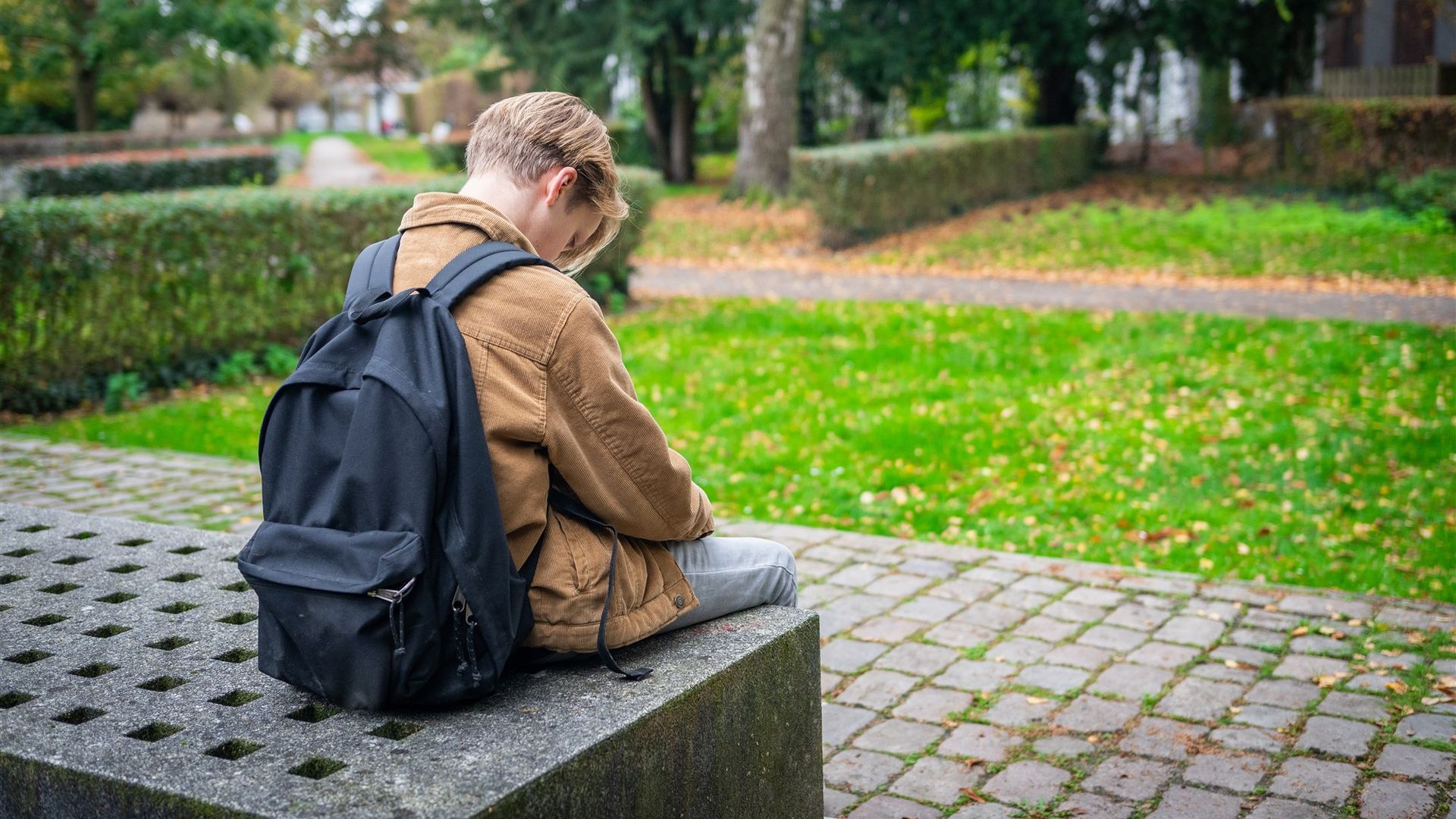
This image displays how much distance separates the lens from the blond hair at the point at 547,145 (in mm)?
2586

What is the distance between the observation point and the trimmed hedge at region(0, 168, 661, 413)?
8.59 metres

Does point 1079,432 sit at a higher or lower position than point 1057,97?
lower

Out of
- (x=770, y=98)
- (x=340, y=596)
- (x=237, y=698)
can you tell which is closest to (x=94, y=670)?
(x=237, y=698)

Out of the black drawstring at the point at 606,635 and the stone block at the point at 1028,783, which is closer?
the black drawstring at the point at 606,635

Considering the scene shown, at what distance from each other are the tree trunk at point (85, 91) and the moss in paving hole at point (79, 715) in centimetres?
3229

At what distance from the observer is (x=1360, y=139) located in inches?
741

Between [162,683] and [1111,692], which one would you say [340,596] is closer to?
[162,683]

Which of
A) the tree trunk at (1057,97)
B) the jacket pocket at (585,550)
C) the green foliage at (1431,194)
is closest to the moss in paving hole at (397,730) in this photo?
the jacket pocket at (585,550)

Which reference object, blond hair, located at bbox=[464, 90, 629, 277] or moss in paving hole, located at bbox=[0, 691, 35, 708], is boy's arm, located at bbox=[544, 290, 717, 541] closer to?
blond hair, located at bbox=[464, 90, 629, 277]

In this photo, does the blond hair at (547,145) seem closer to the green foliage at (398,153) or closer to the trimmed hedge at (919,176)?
the trimmed hedge at (919,176)

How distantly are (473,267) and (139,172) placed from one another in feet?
73.2

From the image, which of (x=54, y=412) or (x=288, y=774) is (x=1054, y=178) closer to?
(x=54, y=412)

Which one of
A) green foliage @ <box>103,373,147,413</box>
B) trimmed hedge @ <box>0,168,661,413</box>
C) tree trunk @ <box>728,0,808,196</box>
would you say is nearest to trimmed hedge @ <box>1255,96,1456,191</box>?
tree trunk @ <box>728,0,808,196</box>

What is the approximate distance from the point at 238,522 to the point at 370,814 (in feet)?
14.4
